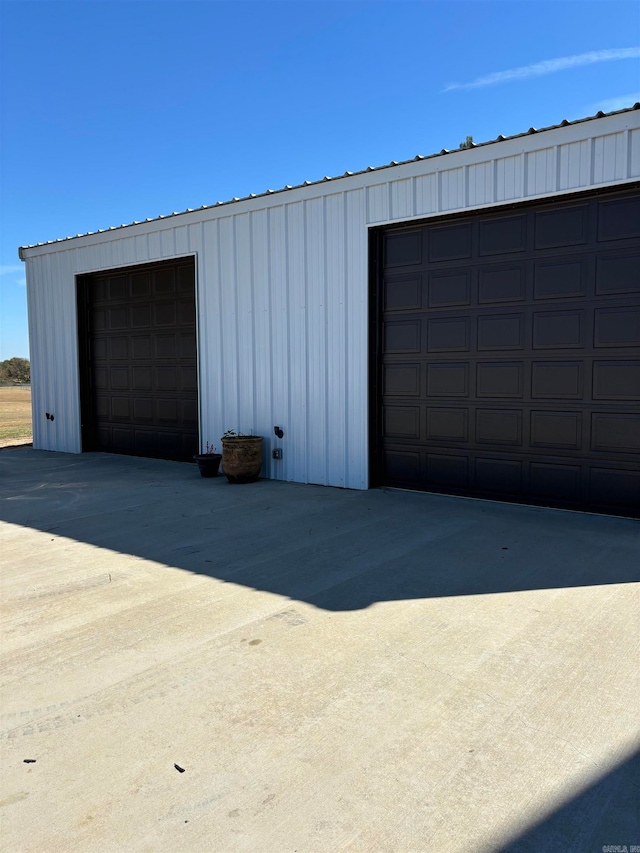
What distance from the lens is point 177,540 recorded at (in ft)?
16.2

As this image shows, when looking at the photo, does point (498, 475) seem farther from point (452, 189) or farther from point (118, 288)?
point (118, 288)

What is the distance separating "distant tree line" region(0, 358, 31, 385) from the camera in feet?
170

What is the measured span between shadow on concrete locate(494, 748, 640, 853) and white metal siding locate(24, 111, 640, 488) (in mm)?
4836

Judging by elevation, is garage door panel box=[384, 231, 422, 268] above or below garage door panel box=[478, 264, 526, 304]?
above

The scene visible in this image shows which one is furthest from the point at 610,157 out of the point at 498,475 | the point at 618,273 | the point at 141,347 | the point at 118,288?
the point at 118,288

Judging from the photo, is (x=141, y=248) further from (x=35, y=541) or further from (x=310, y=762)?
(x=310, y=762)

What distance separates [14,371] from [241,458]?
53742mm

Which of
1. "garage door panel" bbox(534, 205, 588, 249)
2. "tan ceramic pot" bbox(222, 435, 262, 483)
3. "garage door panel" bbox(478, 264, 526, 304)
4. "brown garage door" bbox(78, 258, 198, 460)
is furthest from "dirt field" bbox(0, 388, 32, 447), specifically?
"garage door panel" bbox(534, 205, 588, 249)

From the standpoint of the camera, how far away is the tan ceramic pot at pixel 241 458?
7.45 meters

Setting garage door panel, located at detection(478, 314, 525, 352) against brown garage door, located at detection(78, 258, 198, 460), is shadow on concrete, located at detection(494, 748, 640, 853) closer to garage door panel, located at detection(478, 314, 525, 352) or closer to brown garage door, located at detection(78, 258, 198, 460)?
garage door panel, located at detection(478, 314, 525, 352)

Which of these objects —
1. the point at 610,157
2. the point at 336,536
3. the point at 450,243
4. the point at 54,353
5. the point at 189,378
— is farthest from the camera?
the point at 54,353

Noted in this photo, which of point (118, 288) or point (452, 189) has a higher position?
point (452, 189)

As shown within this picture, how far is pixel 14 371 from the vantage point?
2149 inches

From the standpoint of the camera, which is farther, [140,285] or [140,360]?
[140,360]
